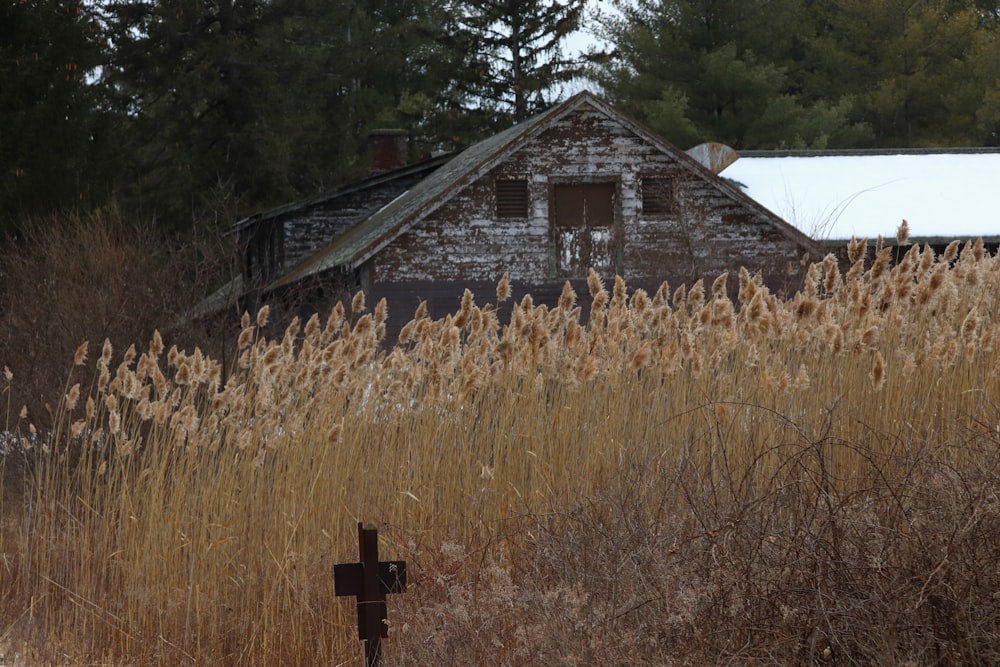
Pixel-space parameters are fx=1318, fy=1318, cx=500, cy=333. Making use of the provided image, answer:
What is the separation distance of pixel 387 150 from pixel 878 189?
10422mm

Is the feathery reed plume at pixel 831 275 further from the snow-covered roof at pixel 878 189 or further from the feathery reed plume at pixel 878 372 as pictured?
the snow-covered roof at pixel 878 189

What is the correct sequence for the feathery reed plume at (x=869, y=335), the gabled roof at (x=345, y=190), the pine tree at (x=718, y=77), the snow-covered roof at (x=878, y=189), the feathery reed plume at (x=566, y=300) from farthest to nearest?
the pine tree at (x=718, y=77) → the gabled roof at (x=345, y=190) → the snow-covered roof at (x=878, y=189) → the feathery reed plume at (x=566, y=300) → the feathery reed plume at (x=869, y=335)

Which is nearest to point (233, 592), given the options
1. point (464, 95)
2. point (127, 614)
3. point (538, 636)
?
point (127, 614)

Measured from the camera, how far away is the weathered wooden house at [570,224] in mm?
21062

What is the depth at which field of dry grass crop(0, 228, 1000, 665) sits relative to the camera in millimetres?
4227

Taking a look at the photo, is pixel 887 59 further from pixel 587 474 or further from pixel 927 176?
pixel 587 474

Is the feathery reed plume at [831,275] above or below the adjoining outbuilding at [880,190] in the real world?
below

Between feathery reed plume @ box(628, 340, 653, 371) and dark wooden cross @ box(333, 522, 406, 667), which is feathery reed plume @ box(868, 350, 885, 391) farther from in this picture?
dark wooden cross @ box(333, 522, 406, 667)

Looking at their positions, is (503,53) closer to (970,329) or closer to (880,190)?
(880,190)

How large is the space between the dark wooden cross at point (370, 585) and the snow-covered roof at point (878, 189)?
16.7 meters

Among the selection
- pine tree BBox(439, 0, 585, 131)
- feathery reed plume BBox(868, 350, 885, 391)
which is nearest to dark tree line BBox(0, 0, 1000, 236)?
pine tree BBox(439, 0, 585, 131)

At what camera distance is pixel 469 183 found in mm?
21000

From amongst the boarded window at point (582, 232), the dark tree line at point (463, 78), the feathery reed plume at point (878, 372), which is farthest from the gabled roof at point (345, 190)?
the feathery reed plume at point (878, 372)

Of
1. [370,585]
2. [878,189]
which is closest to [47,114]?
[878,189]
